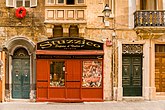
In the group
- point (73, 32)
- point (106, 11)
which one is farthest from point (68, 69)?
point (106, 11)

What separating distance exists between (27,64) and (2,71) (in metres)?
1.40

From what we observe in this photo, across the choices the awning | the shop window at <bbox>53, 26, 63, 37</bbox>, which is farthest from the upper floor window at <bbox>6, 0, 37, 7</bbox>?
the awning

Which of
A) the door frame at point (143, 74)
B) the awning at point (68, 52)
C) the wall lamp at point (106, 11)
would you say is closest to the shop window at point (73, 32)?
the awning at point (68, 52)

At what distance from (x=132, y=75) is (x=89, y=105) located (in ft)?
10.4

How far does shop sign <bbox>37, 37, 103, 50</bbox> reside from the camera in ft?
61.6

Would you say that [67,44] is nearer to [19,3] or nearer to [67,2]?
[67,2]

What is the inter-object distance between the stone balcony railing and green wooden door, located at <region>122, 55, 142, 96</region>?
6.00 ft

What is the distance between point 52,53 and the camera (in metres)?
18.7

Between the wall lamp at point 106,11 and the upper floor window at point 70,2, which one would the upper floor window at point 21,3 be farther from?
the wall lamp at point 106,11

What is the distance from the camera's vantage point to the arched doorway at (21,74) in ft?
63.0

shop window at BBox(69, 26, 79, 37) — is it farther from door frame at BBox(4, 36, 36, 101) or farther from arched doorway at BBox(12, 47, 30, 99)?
arched doorway at BBox(12, 47, 30, 99)

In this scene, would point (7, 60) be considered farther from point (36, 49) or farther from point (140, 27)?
point (140, 27)

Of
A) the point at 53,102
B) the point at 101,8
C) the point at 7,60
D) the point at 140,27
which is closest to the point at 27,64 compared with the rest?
the point at 7,60

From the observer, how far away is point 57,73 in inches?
754
